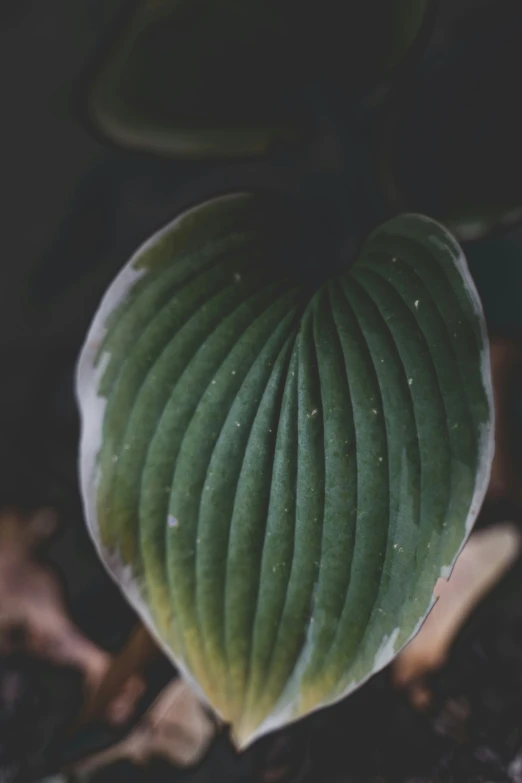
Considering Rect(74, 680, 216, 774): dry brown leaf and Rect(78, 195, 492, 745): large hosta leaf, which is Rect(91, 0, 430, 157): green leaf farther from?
Rect(74, 680, 216, 774): dry brown leaf

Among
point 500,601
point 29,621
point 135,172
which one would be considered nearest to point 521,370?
point 500,601

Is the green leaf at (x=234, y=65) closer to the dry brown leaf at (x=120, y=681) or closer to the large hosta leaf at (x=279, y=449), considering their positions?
the large hosta leaf at (x=279, y=449)

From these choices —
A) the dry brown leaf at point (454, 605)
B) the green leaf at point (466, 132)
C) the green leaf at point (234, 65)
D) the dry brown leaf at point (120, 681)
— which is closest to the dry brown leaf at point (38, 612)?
the dry brown leaf at point (120, 681)

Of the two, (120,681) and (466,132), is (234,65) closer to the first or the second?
(466,132)

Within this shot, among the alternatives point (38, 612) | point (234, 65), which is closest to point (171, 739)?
point (38, 612)

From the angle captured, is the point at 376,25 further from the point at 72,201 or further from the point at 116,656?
the point at 116,656

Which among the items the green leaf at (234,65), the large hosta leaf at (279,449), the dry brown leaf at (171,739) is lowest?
the dry brown leaf at (171,739)
